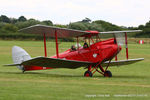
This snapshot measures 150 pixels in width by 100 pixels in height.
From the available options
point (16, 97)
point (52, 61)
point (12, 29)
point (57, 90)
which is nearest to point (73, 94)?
point (57, 90)

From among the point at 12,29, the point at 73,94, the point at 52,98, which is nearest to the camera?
the point at 52,98

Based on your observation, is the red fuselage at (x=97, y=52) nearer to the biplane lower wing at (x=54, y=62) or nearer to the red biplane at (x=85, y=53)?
the red biplane at (x=85, y=53)

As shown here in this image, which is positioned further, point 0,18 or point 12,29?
point 0,18

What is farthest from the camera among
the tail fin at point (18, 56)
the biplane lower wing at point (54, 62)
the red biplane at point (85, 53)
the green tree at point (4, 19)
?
the green tree at point (4, 19)

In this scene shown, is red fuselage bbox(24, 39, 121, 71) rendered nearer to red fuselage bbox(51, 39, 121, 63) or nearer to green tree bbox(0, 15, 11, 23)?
red fuselage bbox(51, 39, 121, 63)

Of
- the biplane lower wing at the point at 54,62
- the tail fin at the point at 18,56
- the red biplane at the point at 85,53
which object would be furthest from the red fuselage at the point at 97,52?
the tail fin at the point at 18,56

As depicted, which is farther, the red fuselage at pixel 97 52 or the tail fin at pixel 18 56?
the tail fin at pixel 18 56

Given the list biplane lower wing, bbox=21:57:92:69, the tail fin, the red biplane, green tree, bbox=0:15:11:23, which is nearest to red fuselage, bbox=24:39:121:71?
the red biplane

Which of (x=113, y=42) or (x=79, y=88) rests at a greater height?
(x=113, y=42)

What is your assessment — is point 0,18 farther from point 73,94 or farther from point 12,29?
point 73,94

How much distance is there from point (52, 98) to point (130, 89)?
3.06 m

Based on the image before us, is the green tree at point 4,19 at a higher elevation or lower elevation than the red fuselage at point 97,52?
higher

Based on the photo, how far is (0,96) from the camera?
9047mm

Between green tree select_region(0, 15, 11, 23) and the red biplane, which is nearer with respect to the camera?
the red biplane
